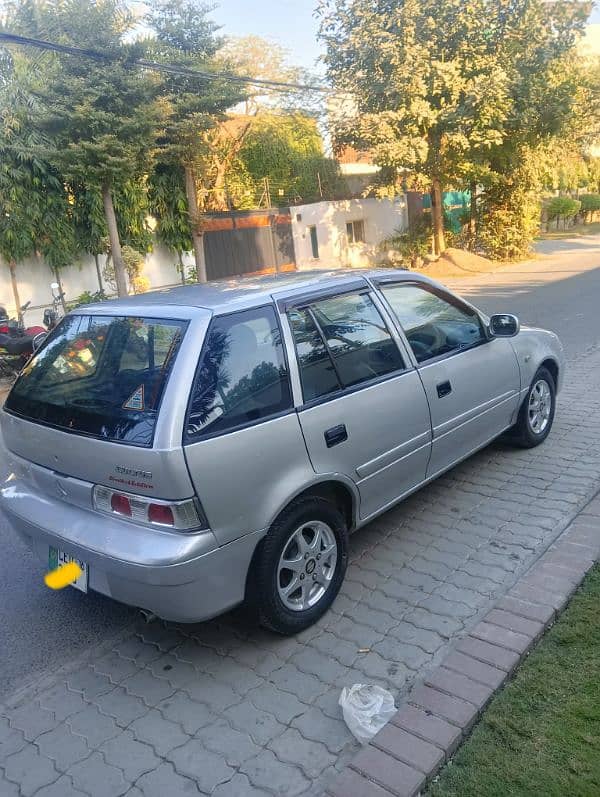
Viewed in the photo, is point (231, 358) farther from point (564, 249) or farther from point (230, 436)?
point (564, 249)

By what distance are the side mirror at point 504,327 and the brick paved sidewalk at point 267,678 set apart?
1.16m

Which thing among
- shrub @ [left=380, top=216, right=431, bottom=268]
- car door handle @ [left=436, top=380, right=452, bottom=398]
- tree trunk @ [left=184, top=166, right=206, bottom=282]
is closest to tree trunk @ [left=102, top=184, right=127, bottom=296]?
tree trunk @ [left=184, top=166, right=206, bottom=282]

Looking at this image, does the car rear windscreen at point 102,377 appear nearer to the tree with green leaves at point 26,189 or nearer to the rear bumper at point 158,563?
the rear bumper at point 158,563

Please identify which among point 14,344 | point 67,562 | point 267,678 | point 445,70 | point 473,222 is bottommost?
point 267,678

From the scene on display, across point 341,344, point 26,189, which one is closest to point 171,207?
point 26,189

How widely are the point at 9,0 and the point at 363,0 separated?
8.86 m

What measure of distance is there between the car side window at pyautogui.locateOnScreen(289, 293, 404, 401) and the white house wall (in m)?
17.9

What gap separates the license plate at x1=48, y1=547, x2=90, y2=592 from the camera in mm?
3016

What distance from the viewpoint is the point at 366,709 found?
8.62 ft

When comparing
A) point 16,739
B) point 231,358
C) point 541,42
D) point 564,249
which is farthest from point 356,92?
point 16,739

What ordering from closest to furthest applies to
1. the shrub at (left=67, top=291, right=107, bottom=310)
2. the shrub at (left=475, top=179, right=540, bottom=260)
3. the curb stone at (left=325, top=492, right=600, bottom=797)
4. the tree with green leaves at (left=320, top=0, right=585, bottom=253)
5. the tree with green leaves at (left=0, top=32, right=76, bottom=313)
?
1. the curb stone at (left=325, top=492, right=600, bottom=797)
2. the tree with green leaves at (left=0, top=32, right=76, bottom=313)
3. the shrub at (left=67, top=291, right=107, bottom=310)
4. the tree with green leaves at (left=320, top=0, right=585, bottom=253)
5. the shrub at (left=475, top=179, right=540, bottom=260)

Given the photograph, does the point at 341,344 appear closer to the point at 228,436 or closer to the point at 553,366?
the point at 228,436

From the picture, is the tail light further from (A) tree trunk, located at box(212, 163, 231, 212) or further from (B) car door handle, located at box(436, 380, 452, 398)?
(A) tree trunk, located at box(212, 163, 231, 212)

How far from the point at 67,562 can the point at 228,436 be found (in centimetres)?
103
